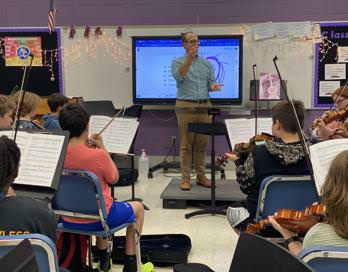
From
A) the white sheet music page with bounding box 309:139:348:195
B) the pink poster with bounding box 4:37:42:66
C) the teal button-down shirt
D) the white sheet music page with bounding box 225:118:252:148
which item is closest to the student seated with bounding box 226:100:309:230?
the white sheet music page with bounding box 309:139:348:195

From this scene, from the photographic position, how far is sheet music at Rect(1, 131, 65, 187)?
207 cm

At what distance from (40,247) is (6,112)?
1.78 m

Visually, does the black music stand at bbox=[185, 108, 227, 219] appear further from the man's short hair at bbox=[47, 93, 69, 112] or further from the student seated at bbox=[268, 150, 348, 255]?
the student seated at bbox=[268, 150, 348, 255]

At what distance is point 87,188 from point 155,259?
85 centimetres

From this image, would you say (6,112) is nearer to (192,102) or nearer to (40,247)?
(40,247)

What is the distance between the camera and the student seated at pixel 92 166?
8.32 feet

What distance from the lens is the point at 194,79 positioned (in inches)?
182

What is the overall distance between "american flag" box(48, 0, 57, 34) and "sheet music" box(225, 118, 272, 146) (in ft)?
10.8

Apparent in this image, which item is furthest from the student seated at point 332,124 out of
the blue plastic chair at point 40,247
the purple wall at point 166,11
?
the blue plastic chair at point 40,247

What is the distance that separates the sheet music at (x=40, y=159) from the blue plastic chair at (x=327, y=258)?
123 cm

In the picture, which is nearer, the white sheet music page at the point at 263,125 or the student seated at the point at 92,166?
the student seated at the point at 92,166

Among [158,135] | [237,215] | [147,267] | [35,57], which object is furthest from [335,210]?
[35,57]

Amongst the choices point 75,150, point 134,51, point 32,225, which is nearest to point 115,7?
point 134,51

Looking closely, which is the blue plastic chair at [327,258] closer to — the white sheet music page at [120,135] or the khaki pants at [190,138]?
the white sheet music page at [120,135]
